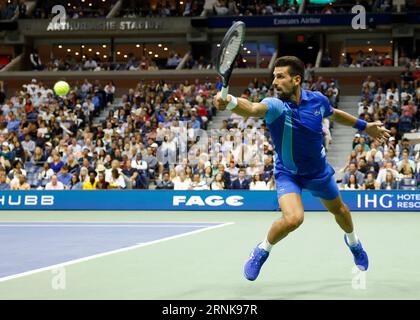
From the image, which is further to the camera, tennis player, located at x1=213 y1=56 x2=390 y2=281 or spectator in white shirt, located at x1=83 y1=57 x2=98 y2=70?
spectator in white shirt, located at x1=83 y1=57 x2=98 y2=70

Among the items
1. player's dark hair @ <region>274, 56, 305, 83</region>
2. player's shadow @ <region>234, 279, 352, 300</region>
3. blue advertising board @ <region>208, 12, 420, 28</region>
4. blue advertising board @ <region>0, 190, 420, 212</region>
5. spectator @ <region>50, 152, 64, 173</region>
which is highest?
blue advertising board @ <region>208, 12, 420, 28</region>

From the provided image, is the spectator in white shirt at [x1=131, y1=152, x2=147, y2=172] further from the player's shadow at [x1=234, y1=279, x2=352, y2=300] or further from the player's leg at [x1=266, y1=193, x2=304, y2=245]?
the player's leg at [x1=266, y1=193, x2=304, y2=245]

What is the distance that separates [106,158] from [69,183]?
131 centimetres

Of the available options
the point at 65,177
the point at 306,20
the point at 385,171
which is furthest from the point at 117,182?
the point at 306,20

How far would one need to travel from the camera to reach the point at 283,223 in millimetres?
6766

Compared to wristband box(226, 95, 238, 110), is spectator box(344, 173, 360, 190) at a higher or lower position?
lower

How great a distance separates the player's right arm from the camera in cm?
574

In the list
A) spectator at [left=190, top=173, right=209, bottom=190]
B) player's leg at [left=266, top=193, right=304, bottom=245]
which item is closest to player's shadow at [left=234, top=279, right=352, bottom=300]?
player's leg at [left=266, top=193, right=304, bottom=245]

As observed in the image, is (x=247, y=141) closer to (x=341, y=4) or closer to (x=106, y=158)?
(x=106, y=158)

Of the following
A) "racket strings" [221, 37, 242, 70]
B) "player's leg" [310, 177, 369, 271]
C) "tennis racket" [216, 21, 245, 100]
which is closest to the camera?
"tennis racket" [216, 21, 245, 100]

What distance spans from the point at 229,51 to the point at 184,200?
1349 cm

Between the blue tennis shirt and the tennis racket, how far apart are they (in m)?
0.61

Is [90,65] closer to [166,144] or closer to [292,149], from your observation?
[166,144]

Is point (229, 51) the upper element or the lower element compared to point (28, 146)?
upper
